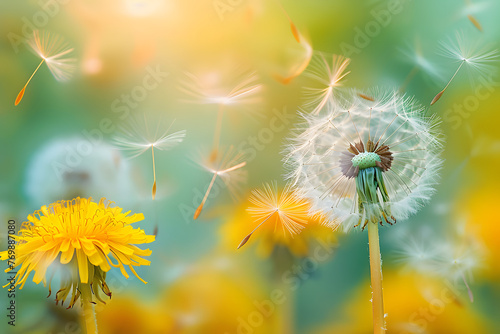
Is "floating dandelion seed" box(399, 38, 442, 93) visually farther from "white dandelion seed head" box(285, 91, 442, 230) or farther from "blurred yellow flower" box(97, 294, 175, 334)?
"blurred yellow flower" box(97, 294, 175, 334)

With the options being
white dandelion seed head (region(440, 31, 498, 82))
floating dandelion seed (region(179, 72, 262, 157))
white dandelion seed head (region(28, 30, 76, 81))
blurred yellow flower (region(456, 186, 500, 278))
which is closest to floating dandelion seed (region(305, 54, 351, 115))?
floating dandelion seed (region(179, 72, 262, 157))

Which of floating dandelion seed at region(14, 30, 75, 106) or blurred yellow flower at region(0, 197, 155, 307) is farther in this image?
floating dandelion seed at region(14, 30, 75, 106)

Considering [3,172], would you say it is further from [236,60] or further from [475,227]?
[475,227]

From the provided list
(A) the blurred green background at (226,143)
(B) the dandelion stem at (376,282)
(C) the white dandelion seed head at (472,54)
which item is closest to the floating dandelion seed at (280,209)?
(A) the blurred green background at (226,143)

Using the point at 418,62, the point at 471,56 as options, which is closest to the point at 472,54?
the point at 471,56

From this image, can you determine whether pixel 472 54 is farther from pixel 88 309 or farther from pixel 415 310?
pixel 88 309

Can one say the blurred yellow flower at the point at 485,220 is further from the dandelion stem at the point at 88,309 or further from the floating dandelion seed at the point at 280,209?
the dandelion stem at the point at 88,309
